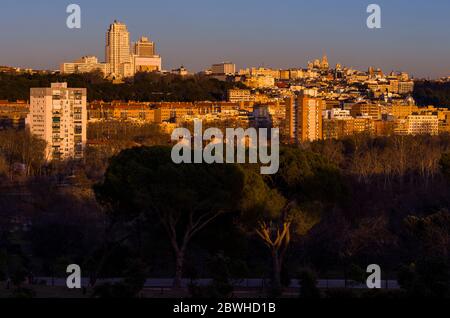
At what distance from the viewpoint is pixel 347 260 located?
12.8m

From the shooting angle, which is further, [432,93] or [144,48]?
[144,48]

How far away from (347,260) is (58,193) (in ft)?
26.7

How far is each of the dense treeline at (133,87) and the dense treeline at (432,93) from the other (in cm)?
1171

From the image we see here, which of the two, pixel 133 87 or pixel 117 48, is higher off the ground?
pixel 117 48

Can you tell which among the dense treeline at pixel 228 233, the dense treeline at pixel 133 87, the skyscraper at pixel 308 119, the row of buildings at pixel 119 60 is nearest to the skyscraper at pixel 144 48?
the row of buildings at pixel 119 60

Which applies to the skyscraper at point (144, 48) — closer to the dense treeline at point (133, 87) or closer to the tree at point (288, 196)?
the dense treeline at point (133, 87)

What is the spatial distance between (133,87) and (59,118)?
2187 cm

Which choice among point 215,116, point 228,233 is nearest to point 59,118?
point 215,116

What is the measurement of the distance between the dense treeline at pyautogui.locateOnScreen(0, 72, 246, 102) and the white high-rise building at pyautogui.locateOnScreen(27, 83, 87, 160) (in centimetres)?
1332

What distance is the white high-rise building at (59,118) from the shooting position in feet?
107

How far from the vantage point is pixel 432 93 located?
210 ft

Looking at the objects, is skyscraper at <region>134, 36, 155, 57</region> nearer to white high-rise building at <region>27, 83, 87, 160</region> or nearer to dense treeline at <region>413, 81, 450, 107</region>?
dense treeline at <region>413, 81, 450, 107</region>

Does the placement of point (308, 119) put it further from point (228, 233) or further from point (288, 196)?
point (228, 233)
